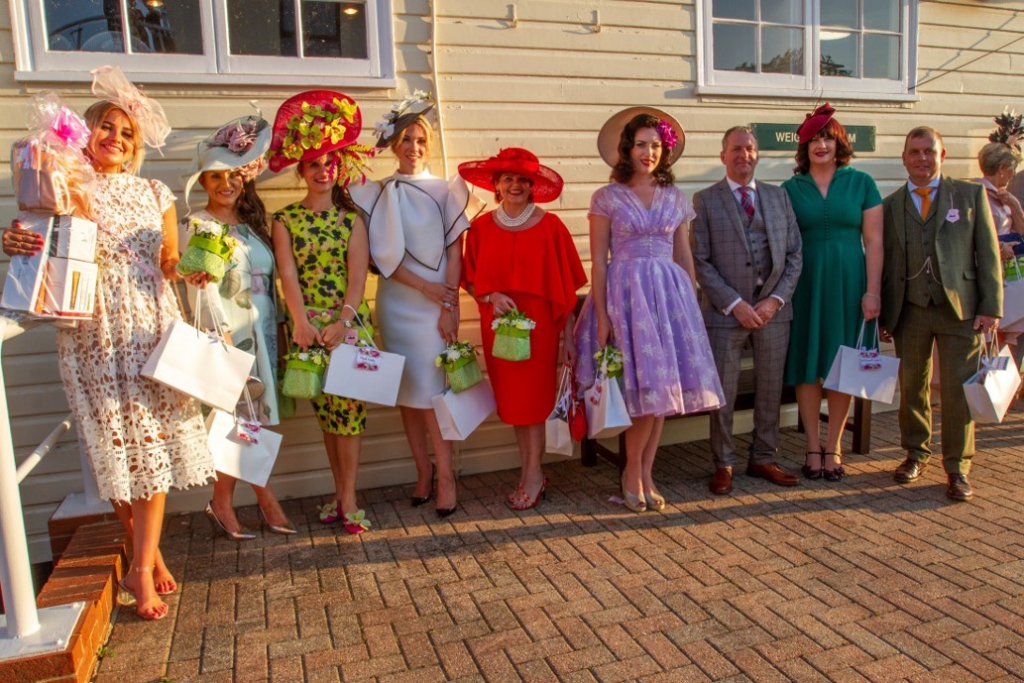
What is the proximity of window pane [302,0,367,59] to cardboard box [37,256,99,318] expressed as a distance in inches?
76.4

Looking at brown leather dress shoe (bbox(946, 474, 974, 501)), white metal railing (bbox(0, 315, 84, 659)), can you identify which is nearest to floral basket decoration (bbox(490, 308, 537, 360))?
white metal railing (bbox(0, 315, 84, 659))

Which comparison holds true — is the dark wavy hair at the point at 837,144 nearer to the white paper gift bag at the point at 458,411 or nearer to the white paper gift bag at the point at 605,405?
the white paper gift bag at the point at 605,405

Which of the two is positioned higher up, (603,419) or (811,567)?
(603,419)

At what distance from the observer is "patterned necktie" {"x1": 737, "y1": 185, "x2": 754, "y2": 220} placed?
422 centimetres

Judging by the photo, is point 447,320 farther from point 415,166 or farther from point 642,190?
point 642,190

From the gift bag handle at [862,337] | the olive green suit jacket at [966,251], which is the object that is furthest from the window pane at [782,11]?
the gift bag handle at [862,337]

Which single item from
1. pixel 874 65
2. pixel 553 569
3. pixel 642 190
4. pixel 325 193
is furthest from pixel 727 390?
pixel 874 65

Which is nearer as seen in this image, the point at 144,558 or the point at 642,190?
the point at 144,558

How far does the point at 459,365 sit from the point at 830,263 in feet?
6.83

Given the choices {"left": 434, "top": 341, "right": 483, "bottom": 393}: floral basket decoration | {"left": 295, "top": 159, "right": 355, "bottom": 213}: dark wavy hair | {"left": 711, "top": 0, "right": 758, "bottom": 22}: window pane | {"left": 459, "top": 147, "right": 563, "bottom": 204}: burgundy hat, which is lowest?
{"left": 434, "top": 341, "right": 483, "bottom": 393}: floral basket decoration

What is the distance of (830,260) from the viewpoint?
4266mm

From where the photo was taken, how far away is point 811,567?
3.30 metres

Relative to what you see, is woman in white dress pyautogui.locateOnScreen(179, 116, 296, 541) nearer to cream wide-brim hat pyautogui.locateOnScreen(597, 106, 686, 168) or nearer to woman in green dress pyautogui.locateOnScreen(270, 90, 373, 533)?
woman in green dress pyautogui.locateOnScreen(270, 90, 373, 533)

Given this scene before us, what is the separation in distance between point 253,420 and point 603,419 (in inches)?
63.1
